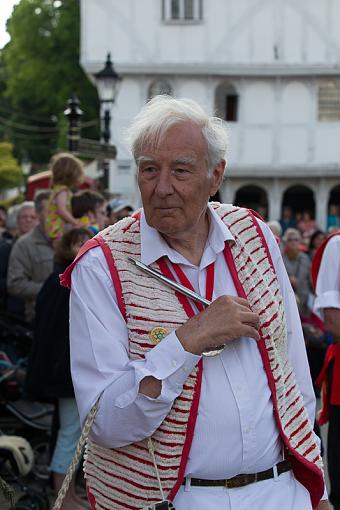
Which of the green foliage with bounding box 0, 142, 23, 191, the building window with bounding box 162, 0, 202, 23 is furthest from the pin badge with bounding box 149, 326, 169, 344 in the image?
the green foliage with bounding box 0, 142, 23, 191

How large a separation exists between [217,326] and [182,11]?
96.4 feet

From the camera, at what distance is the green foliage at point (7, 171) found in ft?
143

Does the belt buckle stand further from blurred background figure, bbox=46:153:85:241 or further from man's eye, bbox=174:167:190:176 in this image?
blurred background figure, bbox=46:153:85:241

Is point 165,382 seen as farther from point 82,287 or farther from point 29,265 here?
point 29,265

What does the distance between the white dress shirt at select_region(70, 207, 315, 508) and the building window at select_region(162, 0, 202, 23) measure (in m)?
28.9

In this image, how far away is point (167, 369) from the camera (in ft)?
9.93

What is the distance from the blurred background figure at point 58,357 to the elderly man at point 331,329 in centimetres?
183

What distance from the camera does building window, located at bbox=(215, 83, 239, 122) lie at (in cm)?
3347

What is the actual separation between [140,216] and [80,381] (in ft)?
2.02

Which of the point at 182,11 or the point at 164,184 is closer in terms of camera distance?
the point at 164,184

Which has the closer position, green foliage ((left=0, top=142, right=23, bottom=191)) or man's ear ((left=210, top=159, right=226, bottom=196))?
man's ear ((left=210, top=159, right=226, bottom=196))

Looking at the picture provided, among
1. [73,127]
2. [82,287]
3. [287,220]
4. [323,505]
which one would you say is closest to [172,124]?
[82,287]

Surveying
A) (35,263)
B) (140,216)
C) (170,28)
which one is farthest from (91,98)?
(140,216)

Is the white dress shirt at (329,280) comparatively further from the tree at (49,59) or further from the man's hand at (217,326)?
the tree at (49,59)
